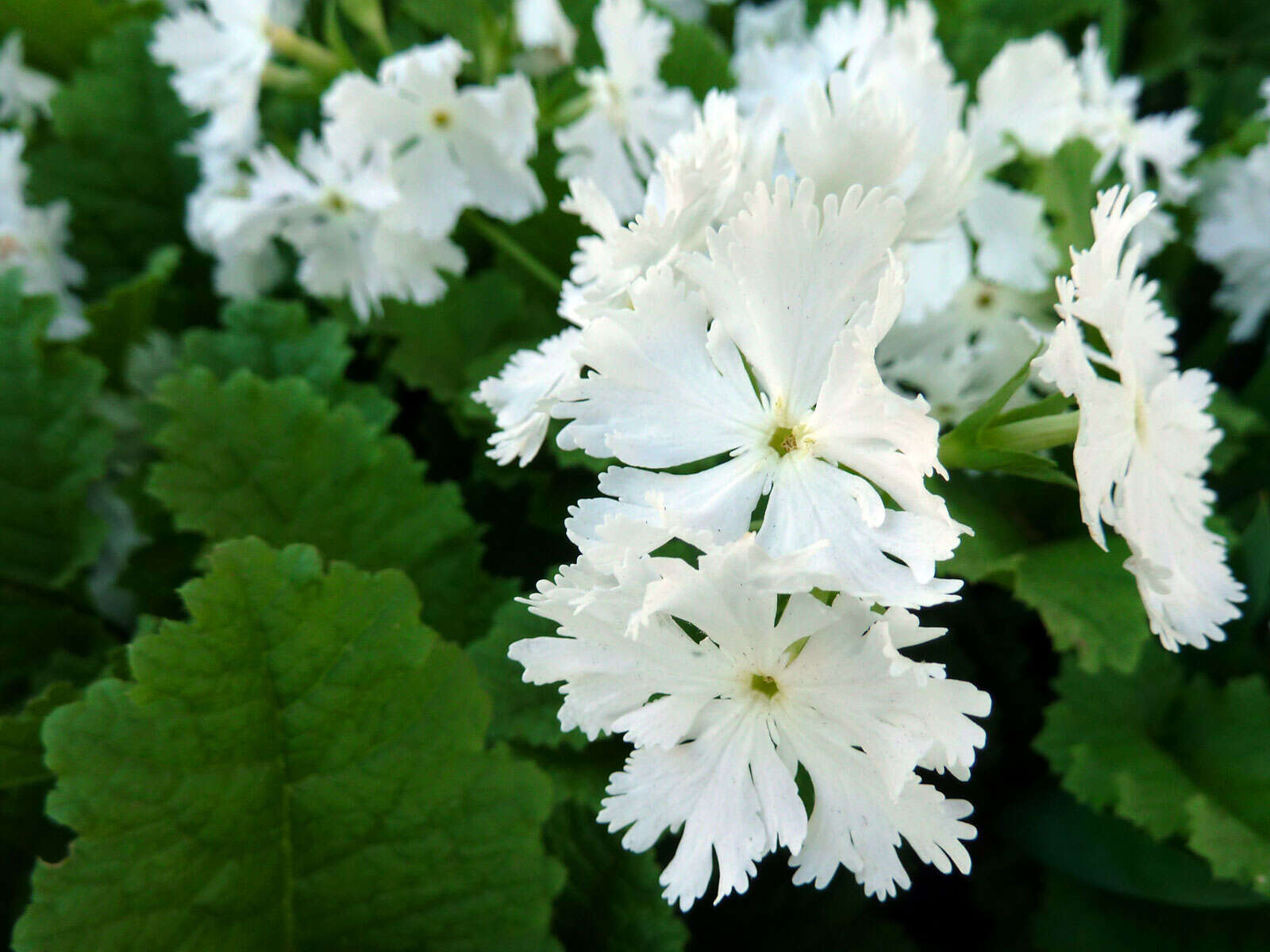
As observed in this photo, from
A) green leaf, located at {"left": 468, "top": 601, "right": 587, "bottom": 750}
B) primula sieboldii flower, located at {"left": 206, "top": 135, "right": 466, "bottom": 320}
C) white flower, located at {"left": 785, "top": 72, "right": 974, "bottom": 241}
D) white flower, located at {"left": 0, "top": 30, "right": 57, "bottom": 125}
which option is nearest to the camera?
white flower, located at {"left": 785, "top": 72, "right": 974, "bottom": 241}

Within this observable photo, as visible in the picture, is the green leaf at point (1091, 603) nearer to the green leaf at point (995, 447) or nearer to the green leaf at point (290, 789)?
the green leaf at point (995, 447)

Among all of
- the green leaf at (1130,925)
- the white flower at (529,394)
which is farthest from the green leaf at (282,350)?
the green leaf at (1130,925)

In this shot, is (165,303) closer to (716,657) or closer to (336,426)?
(336,426)

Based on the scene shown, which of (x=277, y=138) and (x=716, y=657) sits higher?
(x=277, y=138)

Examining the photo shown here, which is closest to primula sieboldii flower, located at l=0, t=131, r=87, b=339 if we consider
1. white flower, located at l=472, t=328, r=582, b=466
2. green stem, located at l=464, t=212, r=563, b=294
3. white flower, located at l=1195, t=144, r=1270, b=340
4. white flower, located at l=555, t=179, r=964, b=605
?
green stem, located at l=464, t=212, r=563, b=294

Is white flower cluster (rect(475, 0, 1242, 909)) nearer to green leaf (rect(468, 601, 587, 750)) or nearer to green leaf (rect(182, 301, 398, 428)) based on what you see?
green leaf (rect(468, 601, 587, 750))

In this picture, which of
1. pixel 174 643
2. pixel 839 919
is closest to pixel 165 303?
pixel 174 643
